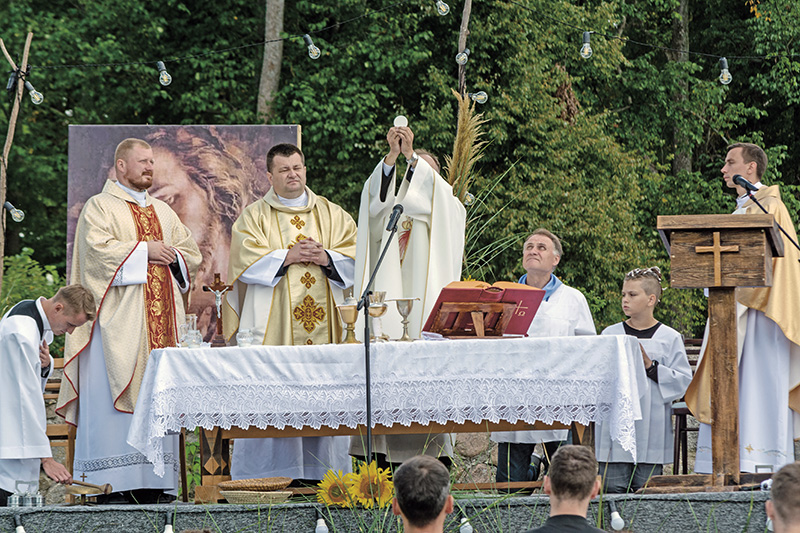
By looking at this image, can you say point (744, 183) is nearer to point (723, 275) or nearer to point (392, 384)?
point (723, 275)

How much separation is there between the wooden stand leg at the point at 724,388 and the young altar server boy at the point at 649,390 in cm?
73

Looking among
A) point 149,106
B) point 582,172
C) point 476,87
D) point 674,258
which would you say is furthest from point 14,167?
point 674,258

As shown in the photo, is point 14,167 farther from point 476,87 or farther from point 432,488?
point 432,488

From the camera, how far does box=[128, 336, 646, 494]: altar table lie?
512cm

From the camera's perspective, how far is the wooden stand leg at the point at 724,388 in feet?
16.7

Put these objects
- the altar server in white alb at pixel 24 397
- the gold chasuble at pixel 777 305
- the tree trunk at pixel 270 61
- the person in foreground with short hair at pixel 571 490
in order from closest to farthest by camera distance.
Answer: the person in foreground with short hair at pixel 571 490 → the altar server in white alb at pixel 24 397 → the gold chasuble at pixel 777 305 → the tree trunk at pixel 270 61

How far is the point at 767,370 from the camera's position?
20.1ft

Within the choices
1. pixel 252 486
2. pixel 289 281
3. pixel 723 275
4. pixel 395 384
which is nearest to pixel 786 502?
pixel 723 275

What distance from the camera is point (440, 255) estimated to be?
21.2ft

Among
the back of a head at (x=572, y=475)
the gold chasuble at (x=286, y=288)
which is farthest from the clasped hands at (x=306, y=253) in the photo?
the back of a head at (x=572, y=475)

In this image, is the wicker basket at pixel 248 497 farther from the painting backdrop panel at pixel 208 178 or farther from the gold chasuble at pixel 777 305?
the painting backdrop panel at pixel 208 178

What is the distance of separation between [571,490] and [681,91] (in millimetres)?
14557

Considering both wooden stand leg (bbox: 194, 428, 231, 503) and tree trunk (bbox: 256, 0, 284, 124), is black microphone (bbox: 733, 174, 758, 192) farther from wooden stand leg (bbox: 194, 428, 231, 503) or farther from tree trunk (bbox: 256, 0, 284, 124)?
tree trunk (bbox: 256, 0, 284, 124)

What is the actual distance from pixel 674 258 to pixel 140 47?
12202 millimetres
